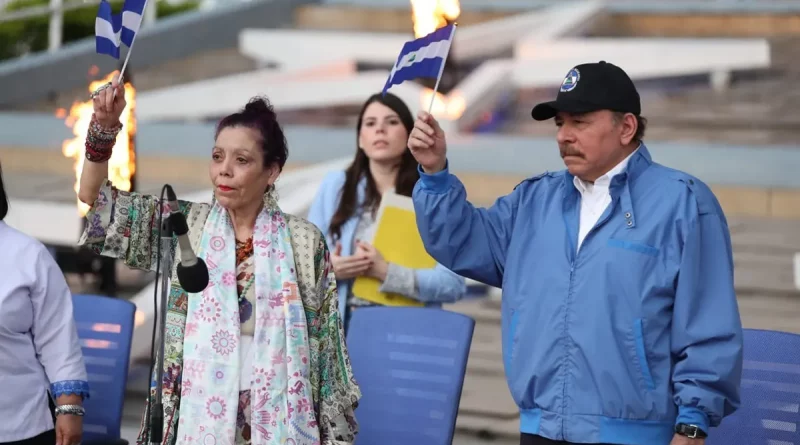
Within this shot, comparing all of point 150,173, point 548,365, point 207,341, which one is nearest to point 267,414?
point 207,341

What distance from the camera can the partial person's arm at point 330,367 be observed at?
A: 148 inches

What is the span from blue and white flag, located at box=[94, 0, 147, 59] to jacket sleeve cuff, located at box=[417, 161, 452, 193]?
0.94 meters

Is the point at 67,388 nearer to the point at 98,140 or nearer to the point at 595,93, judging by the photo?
the point at 98,140

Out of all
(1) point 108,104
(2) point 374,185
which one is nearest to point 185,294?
(1) point 108,104

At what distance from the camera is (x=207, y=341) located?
361cm

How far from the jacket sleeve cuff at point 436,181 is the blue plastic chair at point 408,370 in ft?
3.35

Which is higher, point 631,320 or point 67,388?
point 631,320

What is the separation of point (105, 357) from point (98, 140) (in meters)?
1.59

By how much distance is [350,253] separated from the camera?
16.8 feet

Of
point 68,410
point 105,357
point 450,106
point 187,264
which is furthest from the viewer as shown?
point 450,106

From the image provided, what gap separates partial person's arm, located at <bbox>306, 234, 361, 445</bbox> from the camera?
376cm

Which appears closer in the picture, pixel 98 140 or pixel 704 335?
pixel 704 335

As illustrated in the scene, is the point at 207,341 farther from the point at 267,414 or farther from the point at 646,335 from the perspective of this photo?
the point at 646,335

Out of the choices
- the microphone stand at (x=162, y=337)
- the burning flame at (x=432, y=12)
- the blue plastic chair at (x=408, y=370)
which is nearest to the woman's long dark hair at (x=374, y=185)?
the blue plastic chair at (x=408, y=370)
